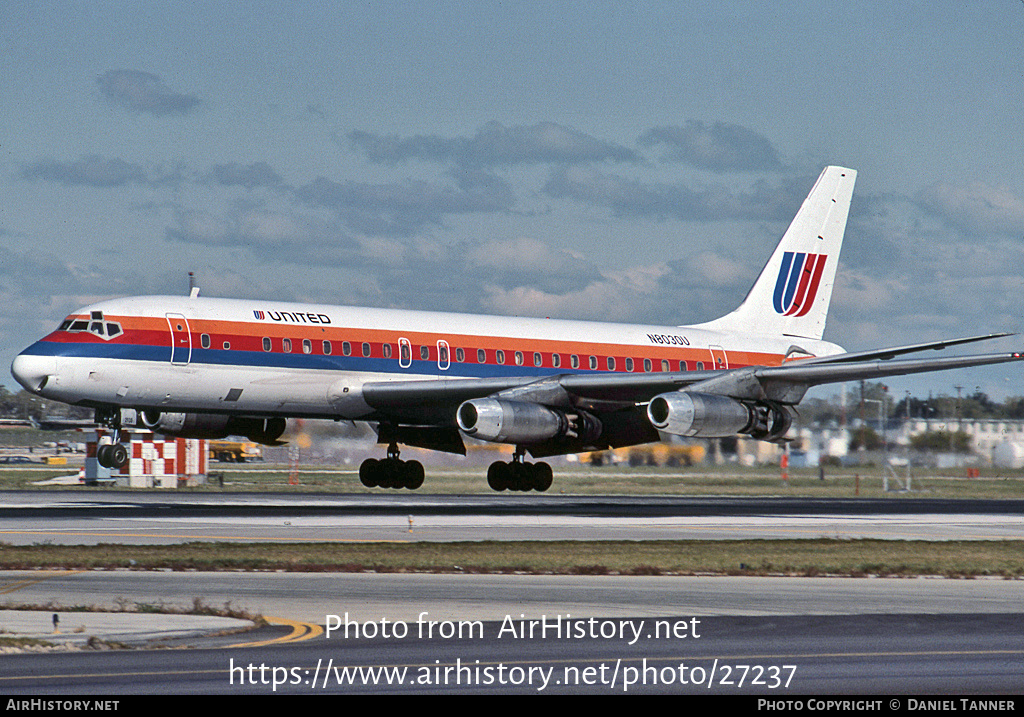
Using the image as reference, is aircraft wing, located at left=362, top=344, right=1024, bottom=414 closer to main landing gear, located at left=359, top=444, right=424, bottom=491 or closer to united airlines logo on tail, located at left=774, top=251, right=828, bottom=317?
main landing gear, located at left=359, top=444, right=424, bottom=491

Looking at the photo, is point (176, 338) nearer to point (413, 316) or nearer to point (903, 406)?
point (413, 316)

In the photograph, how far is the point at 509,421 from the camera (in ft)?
123

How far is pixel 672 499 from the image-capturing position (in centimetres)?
4659

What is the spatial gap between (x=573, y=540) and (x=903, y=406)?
31.9 meters

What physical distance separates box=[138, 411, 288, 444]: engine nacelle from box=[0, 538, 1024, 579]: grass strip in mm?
17018

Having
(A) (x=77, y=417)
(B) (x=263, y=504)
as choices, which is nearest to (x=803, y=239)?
(B) (x=263, y=504)

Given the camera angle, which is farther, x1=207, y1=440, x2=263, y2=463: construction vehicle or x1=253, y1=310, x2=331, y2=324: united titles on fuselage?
x1=207, y1=440, x2=263, y2=463: construction vehicle

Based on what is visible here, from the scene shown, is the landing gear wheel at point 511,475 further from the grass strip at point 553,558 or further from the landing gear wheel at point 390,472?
the grass strip at point 553,558

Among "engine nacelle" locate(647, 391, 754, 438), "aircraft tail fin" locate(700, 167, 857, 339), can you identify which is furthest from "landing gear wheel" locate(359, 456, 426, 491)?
"aircraft tail fin" locate(700, 167, 857, 339)

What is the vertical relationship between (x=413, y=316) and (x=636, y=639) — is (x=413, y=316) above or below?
above

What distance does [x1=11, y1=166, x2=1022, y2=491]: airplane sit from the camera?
118ft

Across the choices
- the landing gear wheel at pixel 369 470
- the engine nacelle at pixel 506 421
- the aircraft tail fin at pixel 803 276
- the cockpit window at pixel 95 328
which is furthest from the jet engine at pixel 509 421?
the aircraft tail fin at pixel 803 276

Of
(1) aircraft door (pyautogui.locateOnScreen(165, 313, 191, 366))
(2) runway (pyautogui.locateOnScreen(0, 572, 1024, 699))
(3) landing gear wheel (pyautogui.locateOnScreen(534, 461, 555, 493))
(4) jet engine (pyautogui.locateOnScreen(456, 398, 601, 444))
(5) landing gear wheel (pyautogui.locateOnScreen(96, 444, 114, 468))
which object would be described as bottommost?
(2) runway (pyautogui.locateOnScreen(0, 572, 1024, 699))

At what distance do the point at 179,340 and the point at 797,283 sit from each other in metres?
24.8
